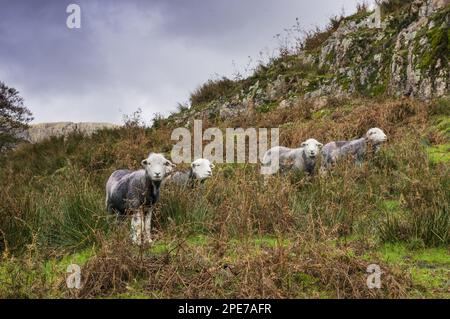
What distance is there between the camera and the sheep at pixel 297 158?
912 centimetres

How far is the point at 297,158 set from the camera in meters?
9.37

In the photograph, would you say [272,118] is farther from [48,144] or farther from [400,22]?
[48,144]

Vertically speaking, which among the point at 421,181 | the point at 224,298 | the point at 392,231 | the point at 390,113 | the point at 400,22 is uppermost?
the point at 400,22

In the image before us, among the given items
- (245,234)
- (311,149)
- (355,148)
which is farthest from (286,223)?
(355,148)

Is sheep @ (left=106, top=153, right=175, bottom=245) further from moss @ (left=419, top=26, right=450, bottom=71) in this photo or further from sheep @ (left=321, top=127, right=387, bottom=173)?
moss @ (left=419, top=26, right=450, bottom=71)

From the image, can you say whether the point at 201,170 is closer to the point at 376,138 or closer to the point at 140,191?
the point at 140,191

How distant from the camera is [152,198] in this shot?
20.9 feet

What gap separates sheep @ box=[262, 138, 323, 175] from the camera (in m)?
9.12

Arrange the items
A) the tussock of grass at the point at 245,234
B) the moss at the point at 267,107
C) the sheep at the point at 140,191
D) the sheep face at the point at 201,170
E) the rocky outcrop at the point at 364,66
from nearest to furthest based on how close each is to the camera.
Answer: the tussock of grass at the point at 245,234 < the sheep at the point at 140,191 < the sheep face at the point at 201,170 < the rocky outcrop at the point at 364,66 < the moss at the point at 267,107

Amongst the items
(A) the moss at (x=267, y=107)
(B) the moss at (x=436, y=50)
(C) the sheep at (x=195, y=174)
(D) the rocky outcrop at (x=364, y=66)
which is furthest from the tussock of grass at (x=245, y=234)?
(A) the moss at (x=267, y=107)

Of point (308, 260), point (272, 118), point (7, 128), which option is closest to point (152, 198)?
point (308, 260)

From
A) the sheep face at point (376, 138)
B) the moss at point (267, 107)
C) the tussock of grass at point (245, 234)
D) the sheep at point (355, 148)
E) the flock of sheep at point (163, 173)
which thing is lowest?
the tussock of grass at point (245, 234)

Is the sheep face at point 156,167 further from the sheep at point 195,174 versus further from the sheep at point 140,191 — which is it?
the sheep at point 195,174

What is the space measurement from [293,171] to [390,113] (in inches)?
182
